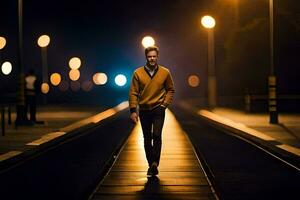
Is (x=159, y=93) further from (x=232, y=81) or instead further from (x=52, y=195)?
(x=232, y=81)

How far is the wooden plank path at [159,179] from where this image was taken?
8750 millimetres

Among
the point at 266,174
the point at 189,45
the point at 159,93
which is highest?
the point at 189,45

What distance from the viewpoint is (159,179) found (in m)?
10.2

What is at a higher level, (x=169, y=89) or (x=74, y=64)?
(x=74, y=64)

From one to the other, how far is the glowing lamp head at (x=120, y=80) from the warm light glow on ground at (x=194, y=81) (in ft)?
50.2

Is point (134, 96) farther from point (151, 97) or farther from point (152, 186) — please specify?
point (152, 186)

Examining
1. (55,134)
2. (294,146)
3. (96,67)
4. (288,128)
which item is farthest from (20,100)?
(96,67)

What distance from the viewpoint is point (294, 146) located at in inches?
591

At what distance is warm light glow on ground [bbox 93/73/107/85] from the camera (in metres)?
77.4

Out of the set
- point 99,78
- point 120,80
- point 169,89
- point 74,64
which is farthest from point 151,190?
point 99,78

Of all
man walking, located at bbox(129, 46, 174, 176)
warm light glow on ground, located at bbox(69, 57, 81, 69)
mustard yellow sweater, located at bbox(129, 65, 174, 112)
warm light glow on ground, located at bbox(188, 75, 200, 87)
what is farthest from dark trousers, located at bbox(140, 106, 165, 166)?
warm light glow on ground, located at bbox(188, 75, 200, 87)

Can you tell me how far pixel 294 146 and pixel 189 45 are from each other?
6600 centimetres

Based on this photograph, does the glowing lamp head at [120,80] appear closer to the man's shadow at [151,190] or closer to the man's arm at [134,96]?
the man's arm at [134,96]

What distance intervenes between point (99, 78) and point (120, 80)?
9.46 meters
